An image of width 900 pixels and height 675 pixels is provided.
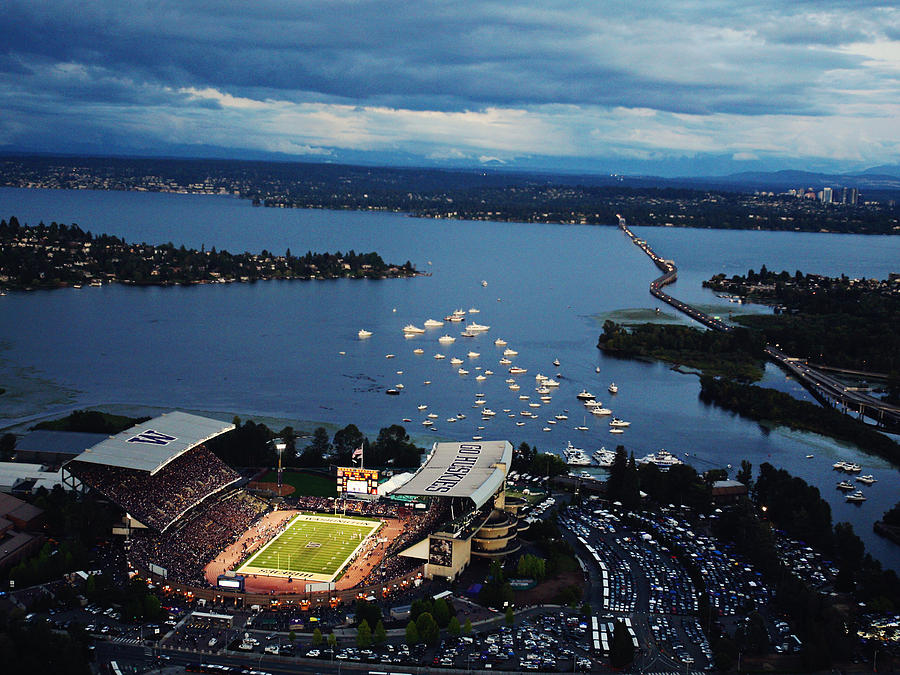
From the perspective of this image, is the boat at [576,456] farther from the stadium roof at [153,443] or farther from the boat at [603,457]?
the stadium roof at [153,443]

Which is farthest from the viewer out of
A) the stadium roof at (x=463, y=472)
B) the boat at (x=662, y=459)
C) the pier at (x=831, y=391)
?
the pier at (x=831, y=391)

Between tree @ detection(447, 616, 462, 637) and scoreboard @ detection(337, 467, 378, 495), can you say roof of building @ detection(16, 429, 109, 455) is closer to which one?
scoreboard @ detection(337, 467, 378, 495)

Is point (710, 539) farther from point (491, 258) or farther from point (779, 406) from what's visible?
point (491, 258)

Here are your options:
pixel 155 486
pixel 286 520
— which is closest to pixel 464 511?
pixel 286 520

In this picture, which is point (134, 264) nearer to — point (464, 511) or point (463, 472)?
point (463, 472)

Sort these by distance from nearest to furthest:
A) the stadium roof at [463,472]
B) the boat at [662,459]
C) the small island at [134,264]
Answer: the stadium roof at [463,472] < the boat at [662,459] < the small island at [134,264]

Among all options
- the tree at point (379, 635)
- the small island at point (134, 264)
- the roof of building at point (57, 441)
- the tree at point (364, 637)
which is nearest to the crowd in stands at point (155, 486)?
the roof of building at point (57, 441)

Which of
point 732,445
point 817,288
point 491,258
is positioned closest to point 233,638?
point 732,445
